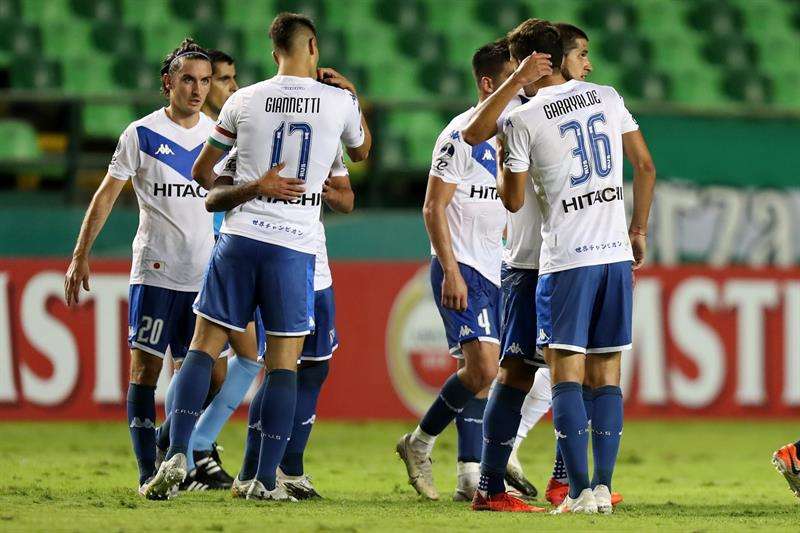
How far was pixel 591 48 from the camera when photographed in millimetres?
15922

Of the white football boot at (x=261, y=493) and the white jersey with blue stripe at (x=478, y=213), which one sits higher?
the white jersey with blue stripe at (x=478, y=213)

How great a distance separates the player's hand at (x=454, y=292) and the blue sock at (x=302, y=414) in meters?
0.82

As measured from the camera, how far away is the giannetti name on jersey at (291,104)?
6.40 m

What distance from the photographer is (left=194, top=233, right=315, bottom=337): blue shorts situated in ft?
21.1

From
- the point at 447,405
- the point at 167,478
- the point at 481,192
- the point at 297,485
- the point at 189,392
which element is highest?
the point at 481,192

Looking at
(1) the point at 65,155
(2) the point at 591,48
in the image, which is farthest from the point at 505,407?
(2) the point at 591,48

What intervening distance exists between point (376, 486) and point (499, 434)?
143 centimetres

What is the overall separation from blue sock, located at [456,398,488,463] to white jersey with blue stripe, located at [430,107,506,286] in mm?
623

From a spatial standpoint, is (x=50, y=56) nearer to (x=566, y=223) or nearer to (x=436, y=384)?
(x=436, y=384)

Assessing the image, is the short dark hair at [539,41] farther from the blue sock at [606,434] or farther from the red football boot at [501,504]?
the red football boot at [501,504]

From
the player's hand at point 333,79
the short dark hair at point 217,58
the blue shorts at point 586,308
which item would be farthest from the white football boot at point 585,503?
the short dark hair at point 217,58

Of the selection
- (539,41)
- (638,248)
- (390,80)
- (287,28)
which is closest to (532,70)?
(539,41)

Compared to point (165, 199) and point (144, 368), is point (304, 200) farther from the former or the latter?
point (144, 368)

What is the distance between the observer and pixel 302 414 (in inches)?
281
